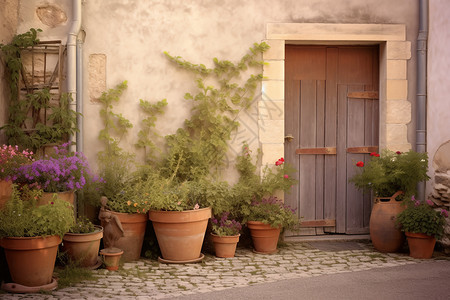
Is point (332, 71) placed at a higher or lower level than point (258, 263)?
higher

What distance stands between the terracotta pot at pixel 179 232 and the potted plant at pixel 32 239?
1271 millimetres

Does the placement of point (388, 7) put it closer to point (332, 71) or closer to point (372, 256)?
point (332, 71)

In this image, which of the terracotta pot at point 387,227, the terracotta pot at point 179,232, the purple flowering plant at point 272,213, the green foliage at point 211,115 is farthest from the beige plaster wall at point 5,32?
the terracotta pot at point 387,227

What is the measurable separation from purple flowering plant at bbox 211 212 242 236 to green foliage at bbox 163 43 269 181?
0.60 meters

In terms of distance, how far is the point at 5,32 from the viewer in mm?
6086

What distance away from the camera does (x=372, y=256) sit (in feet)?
20.0

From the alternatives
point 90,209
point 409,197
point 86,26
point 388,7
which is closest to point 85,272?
point 90,209

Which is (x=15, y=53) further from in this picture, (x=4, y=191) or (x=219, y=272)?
(x=219, y=272)

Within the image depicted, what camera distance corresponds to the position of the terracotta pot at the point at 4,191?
4.88m

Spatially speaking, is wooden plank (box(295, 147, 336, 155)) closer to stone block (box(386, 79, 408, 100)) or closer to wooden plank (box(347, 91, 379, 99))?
wooden plank (box(347, 91, 379, 99))

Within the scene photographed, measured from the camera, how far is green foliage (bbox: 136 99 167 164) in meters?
6.49

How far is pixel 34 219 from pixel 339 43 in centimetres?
440

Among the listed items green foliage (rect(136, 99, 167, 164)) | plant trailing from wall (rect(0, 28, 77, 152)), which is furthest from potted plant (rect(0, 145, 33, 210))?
green foliage (rect(136, 99, 167, 164))

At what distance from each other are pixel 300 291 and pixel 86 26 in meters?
4.04
